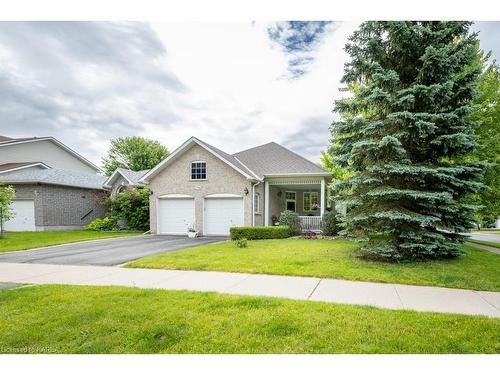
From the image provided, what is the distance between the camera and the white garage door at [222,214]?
629 inches

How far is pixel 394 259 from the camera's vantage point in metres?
7.76

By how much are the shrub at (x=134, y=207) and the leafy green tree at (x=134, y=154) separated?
74.5 ft

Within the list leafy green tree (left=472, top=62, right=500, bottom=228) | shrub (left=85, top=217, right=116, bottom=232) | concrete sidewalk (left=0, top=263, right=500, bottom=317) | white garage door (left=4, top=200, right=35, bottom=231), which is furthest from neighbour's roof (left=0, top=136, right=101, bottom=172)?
leafy green tree (left=472, top=62, right=500, bottom=228)

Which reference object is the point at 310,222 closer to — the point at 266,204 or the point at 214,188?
the point at 266,204

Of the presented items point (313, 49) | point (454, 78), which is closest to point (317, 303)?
point (313, 49)

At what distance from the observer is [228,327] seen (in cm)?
351

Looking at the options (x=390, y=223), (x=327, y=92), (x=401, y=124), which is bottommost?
(x=390, y=223)

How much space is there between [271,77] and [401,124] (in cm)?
397

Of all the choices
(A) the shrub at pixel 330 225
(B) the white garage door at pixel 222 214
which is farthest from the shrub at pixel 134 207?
(A) the shrub at pixel 330 225

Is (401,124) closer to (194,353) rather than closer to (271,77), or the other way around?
(271,77)

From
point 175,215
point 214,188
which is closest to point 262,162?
point 214,188

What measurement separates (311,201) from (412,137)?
14.5 metres

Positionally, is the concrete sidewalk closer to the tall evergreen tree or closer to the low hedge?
the tall evergreen tree

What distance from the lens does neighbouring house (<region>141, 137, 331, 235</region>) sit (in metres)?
15.9
